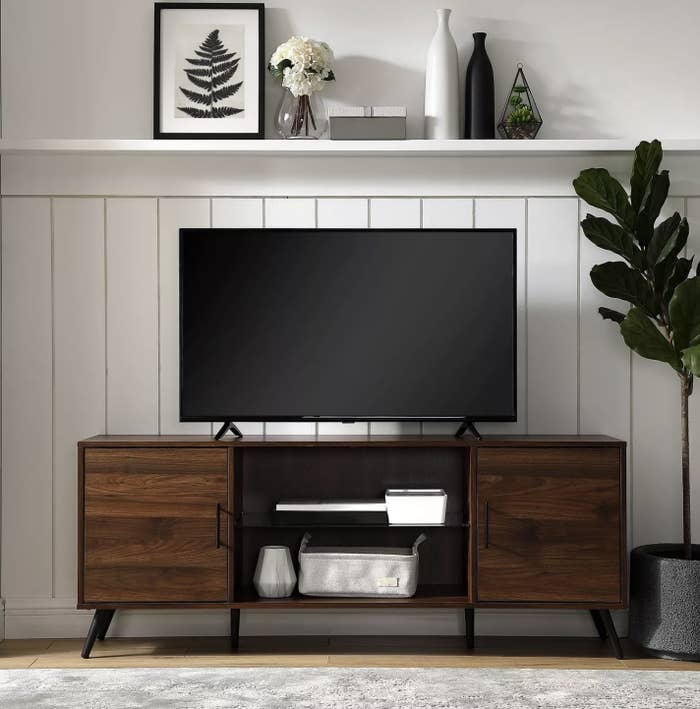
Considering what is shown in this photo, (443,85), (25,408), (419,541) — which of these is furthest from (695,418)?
(25,408)

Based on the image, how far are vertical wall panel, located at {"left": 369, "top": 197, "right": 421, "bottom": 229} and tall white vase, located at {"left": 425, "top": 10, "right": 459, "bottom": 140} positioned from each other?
24 cm

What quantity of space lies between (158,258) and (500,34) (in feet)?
4.63

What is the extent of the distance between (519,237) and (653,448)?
867 millimetres

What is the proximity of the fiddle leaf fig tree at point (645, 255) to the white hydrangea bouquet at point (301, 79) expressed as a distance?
0.90 m

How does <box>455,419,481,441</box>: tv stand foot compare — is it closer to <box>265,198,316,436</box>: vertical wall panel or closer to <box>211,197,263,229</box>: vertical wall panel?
<box>265,198,316,436</box>: vertical wall panel

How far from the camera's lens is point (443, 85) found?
3045 mm

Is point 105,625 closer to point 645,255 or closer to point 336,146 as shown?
point 336,146

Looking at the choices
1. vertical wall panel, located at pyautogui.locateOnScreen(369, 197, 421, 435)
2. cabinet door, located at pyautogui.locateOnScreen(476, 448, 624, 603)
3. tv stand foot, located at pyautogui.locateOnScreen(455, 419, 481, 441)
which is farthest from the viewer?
vertical wall panel, located at pyautogui.locateOnScreen(369, 197, 421, 435)

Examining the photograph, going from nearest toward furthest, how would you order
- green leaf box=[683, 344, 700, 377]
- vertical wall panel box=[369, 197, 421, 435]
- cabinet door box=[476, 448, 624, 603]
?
green leaf box=[683, 344, 700, 377] < cabinet door box=[476, 448, 624, 603] < vertical wall panel box=[369, 197, 421, 435]

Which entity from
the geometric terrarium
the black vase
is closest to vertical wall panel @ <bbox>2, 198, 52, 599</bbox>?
the black vase

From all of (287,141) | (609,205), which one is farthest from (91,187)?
(609,205)

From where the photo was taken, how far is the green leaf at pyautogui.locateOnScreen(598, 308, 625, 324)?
2996 mm

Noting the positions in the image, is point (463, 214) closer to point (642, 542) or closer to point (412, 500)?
point (412, 500)

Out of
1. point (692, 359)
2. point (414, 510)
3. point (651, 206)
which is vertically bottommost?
point (414, 510)
